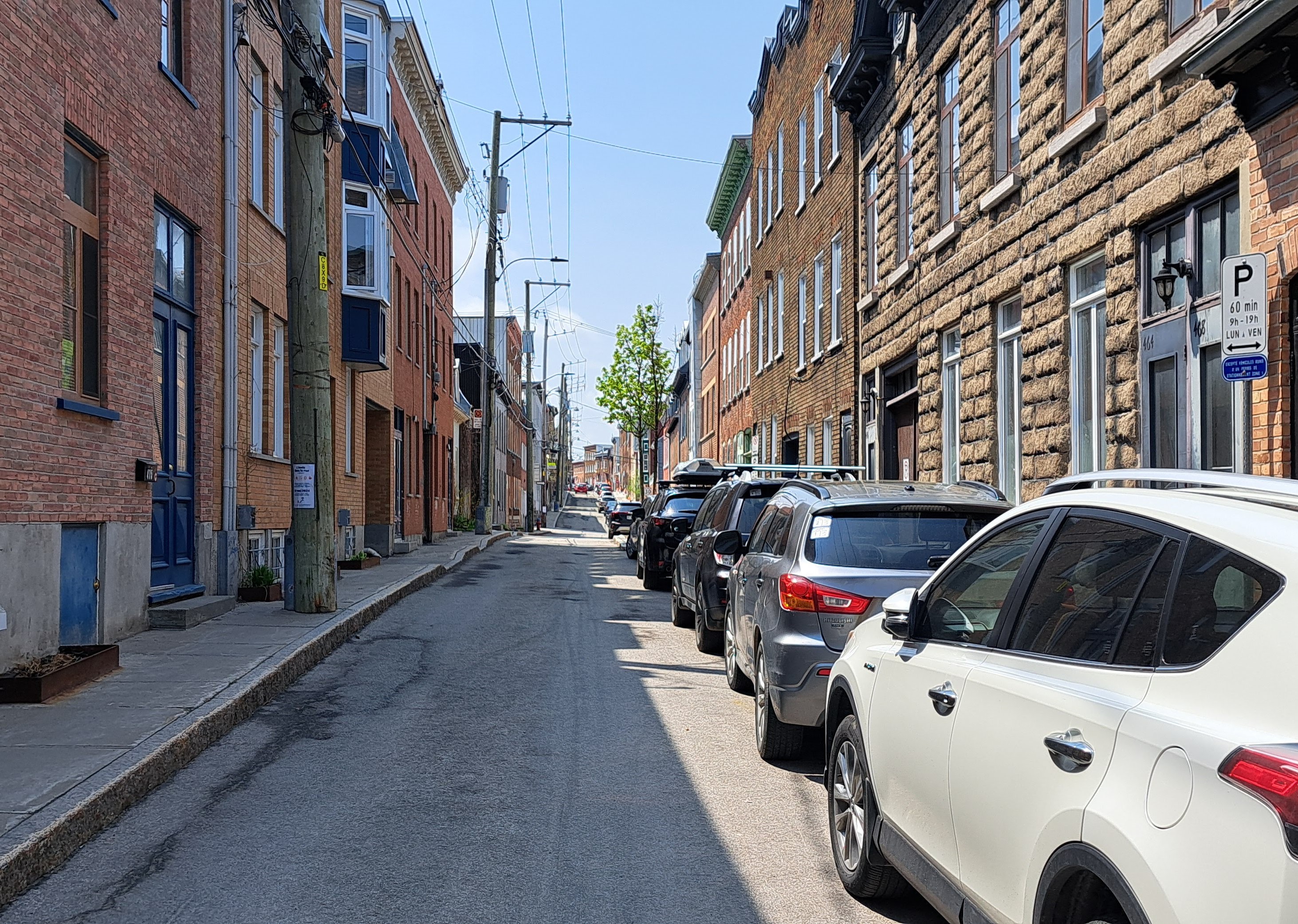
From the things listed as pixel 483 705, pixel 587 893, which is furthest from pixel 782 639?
pixel 483 705

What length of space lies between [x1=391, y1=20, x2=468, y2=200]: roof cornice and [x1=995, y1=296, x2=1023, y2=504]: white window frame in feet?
60.9

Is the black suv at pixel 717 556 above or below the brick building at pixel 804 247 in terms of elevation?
below

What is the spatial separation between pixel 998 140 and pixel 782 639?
919 centimetres

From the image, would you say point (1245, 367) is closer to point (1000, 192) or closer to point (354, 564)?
point (1000, 192)

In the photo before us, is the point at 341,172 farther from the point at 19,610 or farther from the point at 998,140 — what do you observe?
the point at 19,610

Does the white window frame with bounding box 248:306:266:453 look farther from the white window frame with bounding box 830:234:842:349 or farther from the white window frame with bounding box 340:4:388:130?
the white window frame with bounding box 830:234:842:349

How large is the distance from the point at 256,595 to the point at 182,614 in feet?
8.95

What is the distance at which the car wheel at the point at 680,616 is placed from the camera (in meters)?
13.8

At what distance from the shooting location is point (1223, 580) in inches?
103

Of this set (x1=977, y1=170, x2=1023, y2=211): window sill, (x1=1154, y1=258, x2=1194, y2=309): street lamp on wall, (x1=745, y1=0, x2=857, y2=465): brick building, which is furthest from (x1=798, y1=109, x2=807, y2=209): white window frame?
(x1=1154, y1=258, x2=1194, y2=309): street lamp on wall

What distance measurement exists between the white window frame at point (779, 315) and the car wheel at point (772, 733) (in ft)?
72.0

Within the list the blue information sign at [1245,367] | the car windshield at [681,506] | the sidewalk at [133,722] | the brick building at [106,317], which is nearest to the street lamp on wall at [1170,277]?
the blue information sign at [1245,367]

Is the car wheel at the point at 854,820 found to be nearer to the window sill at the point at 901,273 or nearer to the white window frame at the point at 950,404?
the white window frame at the point at 950,404

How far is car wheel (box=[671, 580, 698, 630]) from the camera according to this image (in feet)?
45.3
